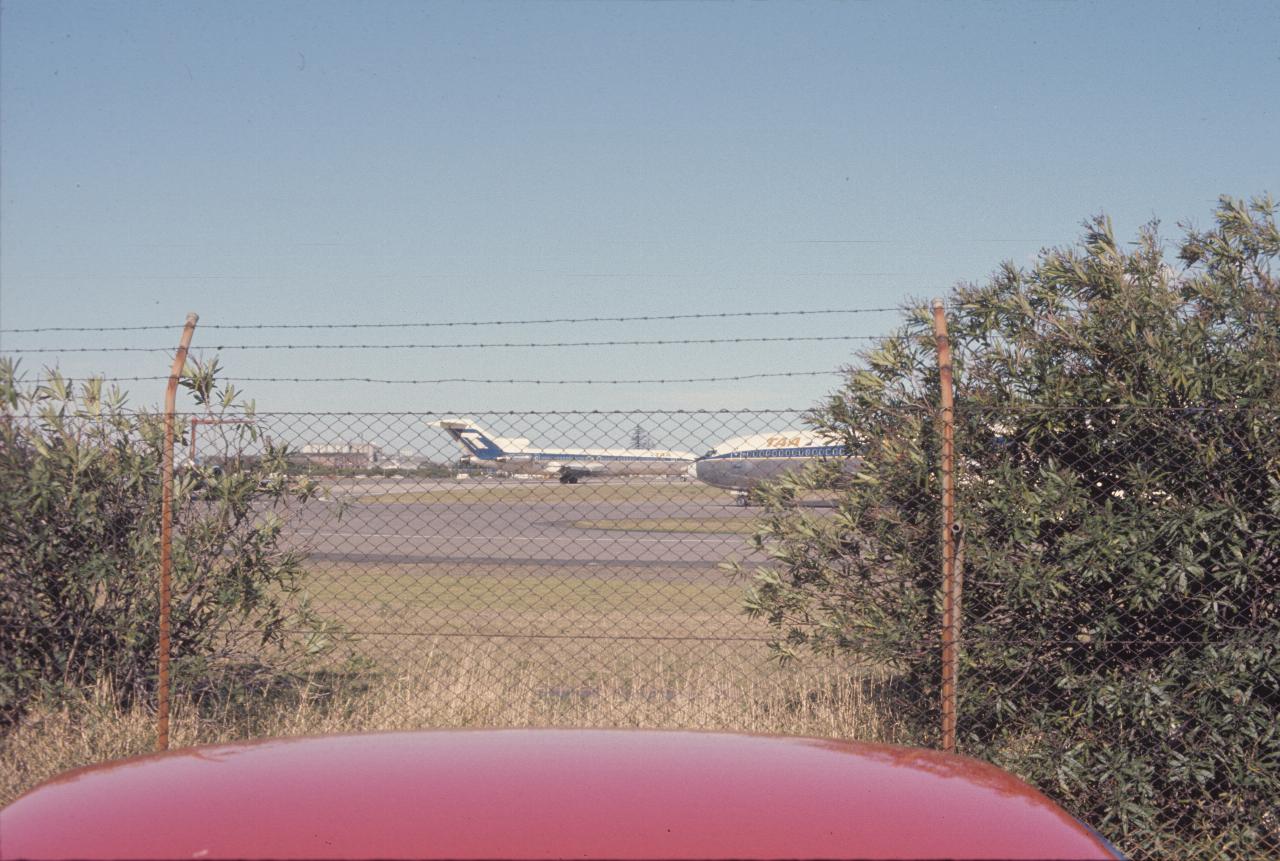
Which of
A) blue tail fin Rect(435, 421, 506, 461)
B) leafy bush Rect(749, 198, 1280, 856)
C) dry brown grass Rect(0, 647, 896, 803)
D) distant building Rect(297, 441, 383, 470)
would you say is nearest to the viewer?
leafy bush Rect(749, 198, 1280, 856)

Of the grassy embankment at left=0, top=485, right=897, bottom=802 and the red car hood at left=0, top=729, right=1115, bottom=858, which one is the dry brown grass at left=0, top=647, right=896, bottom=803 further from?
the red car hood at left=0, top=729, right=1115, bottom=858

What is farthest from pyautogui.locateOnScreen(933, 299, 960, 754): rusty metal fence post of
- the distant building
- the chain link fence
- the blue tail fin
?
the distant building

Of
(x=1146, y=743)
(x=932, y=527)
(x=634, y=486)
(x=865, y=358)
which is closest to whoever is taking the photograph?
(x=1146, y=743)

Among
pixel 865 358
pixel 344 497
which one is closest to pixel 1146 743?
pixel 865 358

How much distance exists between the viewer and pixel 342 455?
21.7ft

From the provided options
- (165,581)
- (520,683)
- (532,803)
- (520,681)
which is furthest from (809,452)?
(532,803)

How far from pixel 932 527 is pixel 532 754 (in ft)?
12.8

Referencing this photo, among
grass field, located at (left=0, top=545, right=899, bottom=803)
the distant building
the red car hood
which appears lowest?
grass field, located at (left=0, top=545, right=899, bottom=803)

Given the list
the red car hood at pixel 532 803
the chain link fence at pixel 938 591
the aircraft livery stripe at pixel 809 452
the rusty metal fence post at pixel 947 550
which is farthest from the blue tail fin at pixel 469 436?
the red car hood at pixel 532 803

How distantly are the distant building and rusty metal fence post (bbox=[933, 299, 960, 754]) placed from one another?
3020 millimetres

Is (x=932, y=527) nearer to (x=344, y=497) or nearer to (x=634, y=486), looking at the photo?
(x=634, y=486)

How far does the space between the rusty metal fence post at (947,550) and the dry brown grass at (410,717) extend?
0.77m

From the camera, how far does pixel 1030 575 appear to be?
4.96 m

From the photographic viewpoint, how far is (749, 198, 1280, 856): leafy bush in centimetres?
475
